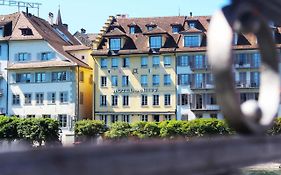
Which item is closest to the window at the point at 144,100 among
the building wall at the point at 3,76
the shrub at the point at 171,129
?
the shrub at the point at 171,129

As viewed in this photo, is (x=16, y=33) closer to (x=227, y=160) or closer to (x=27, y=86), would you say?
(x=27, y=86)

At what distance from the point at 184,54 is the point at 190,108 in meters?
4.66

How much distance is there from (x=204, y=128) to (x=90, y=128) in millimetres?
9010

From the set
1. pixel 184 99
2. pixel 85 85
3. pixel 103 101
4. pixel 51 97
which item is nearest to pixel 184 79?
pixel 184 99

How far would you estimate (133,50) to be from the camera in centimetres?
5231

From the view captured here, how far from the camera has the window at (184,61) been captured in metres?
50.4

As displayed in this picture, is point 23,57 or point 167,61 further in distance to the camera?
point 23,57

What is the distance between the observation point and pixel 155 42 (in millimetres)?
52031

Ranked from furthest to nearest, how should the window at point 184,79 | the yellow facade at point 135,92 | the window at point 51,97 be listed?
the window at point 51,97
the yellow facade at point 135,92
the window at point 184,79

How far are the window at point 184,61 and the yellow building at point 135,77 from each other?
1.70ft

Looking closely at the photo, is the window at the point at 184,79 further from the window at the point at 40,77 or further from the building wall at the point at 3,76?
the building wall at the point at 3,76

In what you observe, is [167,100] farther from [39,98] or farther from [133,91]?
[39,98]

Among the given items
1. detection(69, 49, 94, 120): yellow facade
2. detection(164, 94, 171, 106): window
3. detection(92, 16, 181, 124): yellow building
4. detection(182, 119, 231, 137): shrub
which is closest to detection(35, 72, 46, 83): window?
detection(69, 49, 94, 120): yellow facade

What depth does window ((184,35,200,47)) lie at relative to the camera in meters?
50.5
